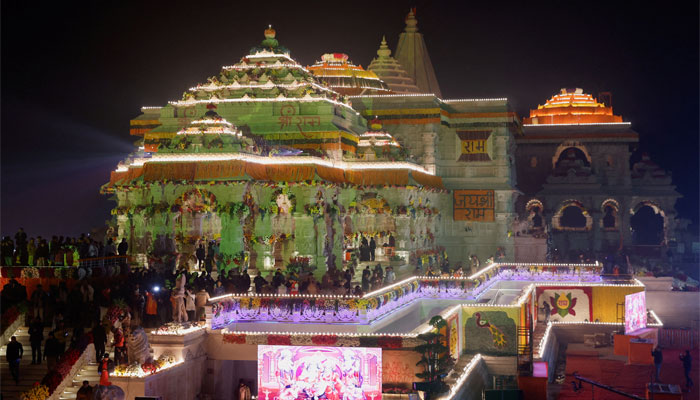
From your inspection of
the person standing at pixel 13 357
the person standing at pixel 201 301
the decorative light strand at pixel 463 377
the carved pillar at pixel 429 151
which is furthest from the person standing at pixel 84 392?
the carved pillar at pixel 429 151

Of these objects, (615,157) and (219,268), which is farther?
(615,157)

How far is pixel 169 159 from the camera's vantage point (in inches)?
1220

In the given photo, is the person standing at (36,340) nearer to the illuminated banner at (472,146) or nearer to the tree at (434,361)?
the tree at (434,361)

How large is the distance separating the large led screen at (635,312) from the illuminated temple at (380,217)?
11 cm

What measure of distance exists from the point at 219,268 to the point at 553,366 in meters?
10.3

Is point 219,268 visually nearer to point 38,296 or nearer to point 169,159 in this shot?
point 169,159

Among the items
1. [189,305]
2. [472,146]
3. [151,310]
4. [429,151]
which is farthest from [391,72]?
[151,310]

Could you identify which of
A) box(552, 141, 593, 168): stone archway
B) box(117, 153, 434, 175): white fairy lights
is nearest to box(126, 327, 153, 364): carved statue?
box(117, 153, 434, 175): white fairy lights

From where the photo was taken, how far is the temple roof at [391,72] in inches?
1989

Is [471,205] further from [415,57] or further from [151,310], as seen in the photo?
[151,310]

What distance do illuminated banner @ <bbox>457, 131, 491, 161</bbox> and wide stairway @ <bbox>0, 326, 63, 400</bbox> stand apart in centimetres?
2866

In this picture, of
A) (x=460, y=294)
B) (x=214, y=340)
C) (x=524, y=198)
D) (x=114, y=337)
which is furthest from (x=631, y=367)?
(x=524, y=198)

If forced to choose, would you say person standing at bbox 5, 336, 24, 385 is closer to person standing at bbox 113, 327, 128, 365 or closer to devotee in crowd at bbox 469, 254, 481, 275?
person standing at bbox 113, 327, 128, 365

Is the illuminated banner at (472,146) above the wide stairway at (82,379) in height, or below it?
above
